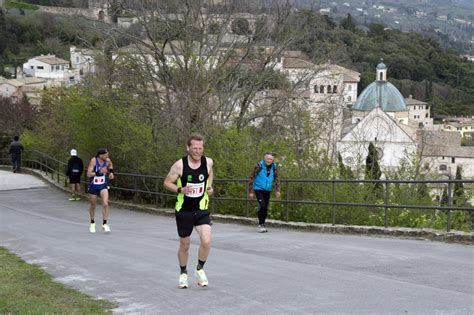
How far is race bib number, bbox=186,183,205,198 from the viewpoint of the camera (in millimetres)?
7820

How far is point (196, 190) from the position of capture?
7.85 metres

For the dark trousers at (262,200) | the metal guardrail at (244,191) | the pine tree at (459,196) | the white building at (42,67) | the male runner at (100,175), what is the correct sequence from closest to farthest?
the metal guardrail at (244,191) < the dark trousers at (262,200) < the male runner at (100,175) < the pine tree at (459,196) < the white building at (42,67)

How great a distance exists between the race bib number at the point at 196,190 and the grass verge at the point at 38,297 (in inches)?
58.6

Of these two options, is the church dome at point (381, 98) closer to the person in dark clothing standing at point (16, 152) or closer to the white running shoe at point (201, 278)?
the person in dark clothing standing at point (16, 152)

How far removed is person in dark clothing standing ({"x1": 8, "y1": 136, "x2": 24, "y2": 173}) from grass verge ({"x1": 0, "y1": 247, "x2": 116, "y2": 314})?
23.5m

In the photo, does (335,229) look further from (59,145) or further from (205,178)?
(59,145)

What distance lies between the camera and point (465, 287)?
7.99 meters

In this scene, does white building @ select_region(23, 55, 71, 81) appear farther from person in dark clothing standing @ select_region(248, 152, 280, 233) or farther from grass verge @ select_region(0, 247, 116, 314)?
grass verge @ select_region(0, 247, 116, 314)

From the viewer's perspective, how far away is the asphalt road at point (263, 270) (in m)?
7.29

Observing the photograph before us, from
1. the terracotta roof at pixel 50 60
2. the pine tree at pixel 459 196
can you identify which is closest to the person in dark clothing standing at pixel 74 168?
the pine tree at pixel 459 196

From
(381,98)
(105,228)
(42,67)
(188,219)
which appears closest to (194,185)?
(188,219)

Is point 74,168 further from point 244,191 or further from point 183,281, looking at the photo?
point 183,281

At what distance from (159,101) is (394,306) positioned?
655 inches

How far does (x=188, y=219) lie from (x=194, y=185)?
43 centimetres
